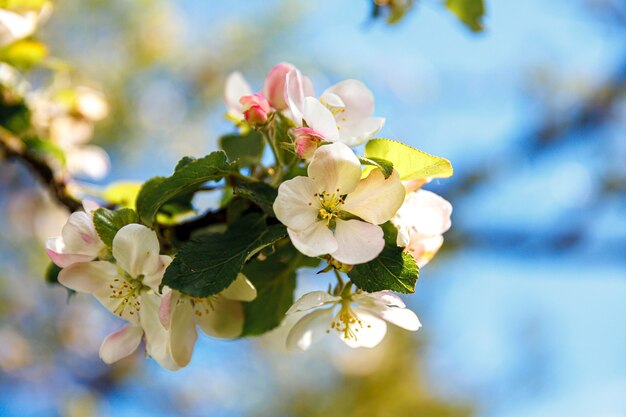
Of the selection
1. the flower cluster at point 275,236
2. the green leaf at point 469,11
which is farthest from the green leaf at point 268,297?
the green leaf at point 469,11

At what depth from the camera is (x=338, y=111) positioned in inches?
24.5

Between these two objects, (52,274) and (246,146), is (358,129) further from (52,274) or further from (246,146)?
(52,274)

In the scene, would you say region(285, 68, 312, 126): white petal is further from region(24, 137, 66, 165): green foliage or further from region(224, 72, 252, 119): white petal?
region(24, 137, 66, 165): green foliage

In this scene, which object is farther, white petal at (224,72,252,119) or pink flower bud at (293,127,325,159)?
white petal at (224,72,252,119)

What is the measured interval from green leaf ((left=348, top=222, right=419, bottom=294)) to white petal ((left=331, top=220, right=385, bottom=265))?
0.07ft

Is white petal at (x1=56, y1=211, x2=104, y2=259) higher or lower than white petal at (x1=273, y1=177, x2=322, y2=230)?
below

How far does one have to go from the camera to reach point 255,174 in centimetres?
66

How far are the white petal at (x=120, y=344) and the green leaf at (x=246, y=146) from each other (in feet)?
0.63

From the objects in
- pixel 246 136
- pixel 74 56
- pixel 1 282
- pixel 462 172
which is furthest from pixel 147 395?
pixel 246 136

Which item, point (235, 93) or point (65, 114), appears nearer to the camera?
point (235, 93)

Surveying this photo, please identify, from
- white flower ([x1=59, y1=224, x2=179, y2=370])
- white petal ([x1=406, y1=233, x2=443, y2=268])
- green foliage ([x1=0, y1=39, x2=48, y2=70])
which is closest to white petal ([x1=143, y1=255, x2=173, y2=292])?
white flower ([x1=59, y1=224, x2=179, y2=370])

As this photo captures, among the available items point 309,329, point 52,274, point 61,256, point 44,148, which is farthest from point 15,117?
point 309,329

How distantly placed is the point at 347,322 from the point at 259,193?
0.15m

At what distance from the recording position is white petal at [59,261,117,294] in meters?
0.56
